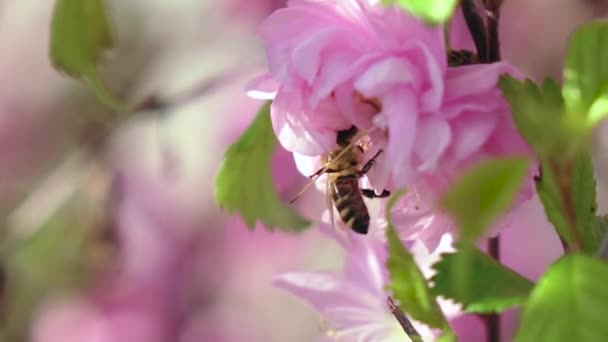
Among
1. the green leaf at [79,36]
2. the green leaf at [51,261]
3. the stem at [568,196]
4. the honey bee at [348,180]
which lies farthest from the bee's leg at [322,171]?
the green leaf at [51,261]

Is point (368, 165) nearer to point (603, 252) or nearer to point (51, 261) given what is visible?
point (603, 252)

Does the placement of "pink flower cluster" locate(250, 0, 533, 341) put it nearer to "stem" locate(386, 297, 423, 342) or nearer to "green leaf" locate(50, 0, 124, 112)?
"stem" locate(386, 297, 423, 342)

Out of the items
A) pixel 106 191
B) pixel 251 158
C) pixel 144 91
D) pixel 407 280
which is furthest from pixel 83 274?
pixel 407 280

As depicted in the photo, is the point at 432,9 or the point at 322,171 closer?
the point at 432,9

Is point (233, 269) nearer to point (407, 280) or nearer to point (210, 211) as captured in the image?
point (210, 211)

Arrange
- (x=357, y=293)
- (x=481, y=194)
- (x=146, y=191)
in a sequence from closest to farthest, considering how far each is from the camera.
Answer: (x=481, y=194), (x=357, y=293), (x=146, y=191)

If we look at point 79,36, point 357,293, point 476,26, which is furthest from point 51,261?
point 476,26

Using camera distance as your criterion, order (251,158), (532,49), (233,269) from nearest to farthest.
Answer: (251,158)
(532,49)
(233,269)

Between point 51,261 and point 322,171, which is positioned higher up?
point 322,171
